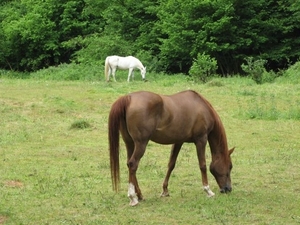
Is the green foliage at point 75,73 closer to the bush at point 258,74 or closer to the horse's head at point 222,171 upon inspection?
the bush at point 258,74

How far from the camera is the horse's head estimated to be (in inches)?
301

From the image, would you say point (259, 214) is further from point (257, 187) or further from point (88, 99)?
point (88, 99)

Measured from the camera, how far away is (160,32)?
108 ft

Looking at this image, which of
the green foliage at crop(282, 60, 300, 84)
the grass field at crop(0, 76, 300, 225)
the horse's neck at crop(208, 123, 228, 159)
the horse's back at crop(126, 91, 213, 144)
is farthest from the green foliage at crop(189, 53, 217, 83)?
the horse's back at crop(126, 91, 213, 144)

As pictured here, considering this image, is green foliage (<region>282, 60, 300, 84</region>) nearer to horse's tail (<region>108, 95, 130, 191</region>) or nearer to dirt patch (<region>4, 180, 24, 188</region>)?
dirt patch (<region>4, 180, 24, 188</region>)

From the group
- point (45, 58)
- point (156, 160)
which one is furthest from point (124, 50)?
point (156, 160)

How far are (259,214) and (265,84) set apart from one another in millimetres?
13258

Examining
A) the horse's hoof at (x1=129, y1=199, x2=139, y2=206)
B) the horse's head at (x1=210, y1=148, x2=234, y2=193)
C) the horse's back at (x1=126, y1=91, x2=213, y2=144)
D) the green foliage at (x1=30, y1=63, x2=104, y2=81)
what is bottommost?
the green foliage at (x1=30, y1=63, x2=104, y2=81)

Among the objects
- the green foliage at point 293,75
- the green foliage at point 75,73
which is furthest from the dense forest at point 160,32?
the green foliage at point 293,75

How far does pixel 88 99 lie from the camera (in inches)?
647

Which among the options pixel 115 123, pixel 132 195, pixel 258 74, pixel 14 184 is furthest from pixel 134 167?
pixel 258 74

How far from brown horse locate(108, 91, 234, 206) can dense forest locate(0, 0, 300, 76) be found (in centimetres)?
2152

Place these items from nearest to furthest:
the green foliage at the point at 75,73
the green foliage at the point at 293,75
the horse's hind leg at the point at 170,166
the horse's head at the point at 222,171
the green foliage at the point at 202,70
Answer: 1. the horse's hind leg at the point at 170,166
2. the horse's head at the point at 222,171
3. the green foliage at the point at 293,75
4. the green foliage at the point at 202,70
5. the green foliage at the point at 75,73

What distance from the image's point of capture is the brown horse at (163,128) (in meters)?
6.95
